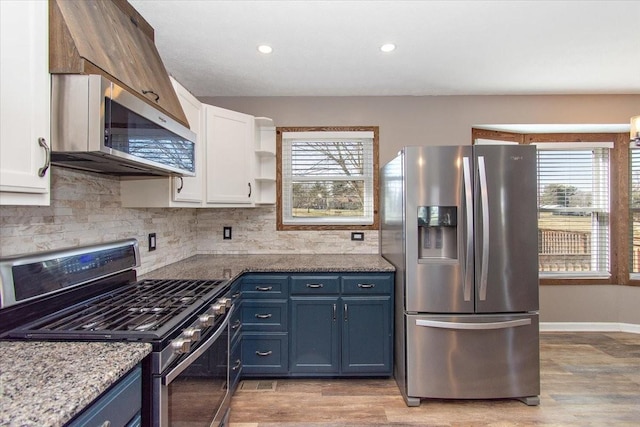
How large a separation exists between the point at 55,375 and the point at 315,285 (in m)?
1.78

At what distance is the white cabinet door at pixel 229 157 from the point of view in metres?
2.65

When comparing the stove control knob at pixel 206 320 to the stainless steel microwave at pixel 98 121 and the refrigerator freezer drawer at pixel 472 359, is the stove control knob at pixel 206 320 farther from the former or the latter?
the refrigerator freezer drawer at pixel 472 359

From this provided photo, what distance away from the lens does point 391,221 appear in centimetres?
266

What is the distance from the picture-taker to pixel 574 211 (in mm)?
3615

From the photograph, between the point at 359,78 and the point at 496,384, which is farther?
the point at 359,78

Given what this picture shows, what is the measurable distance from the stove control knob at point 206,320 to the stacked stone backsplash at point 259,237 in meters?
1.71

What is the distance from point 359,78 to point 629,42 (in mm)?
1890

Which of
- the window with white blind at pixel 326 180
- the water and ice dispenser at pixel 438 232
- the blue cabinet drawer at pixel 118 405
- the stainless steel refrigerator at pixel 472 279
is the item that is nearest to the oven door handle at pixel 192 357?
the blue cabinet drawer at pixel 118 405

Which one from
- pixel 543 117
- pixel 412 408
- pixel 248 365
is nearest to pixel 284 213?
pixel 248 365

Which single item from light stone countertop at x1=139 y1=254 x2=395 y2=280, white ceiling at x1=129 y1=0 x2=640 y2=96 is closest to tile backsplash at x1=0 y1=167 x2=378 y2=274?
light stone countertop at x1=139 y1=254 x2=395 y2=280

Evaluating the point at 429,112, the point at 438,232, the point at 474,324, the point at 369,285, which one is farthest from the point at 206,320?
the point at 429,112

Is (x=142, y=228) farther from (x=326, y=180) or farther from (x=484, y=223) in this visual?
(x=484, y=223)

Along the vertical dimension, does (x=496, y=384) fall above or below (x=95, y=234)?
below

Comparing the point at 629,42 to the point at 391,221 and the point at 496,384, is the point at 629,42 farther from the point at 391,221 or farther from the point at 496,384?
the point at 496,384
